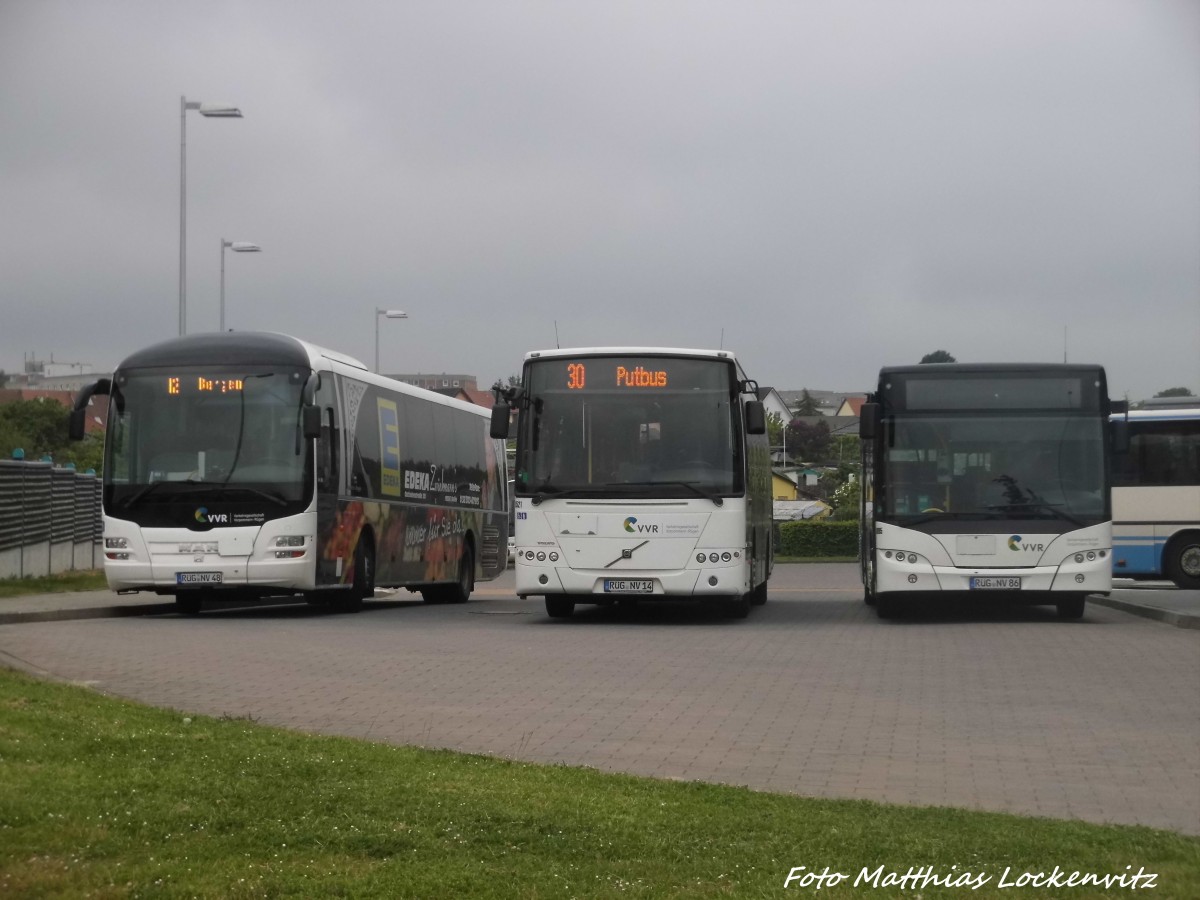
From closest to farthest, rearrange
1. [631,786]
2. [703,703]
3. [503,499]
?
[631,786] < [703,703] < [503,499]

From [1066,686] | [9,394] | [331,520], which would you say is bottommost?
[1066,686]

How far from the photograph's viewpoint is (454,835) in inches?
265

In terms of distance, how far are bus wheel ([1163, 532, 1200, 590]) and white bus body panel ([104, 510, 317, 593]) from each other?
18667mm

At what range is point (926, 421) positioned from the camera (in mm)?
21500

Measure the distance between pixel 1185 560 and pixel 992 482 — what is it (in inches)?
538

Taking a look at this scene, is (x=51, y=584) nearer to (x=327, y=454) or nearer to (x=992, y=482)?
(x=327, y=454)

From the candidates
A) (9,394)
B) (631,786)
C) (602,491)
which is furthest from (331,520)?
(9,394)

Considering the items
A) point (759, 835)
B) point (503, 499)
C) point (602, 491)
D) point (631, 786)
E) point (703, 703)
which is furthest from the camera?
point (503, 499)

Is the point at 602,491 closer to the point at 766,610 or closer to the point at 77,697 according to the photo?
the point at 766,610

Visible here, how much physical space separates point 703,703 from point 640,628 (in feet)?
28.3

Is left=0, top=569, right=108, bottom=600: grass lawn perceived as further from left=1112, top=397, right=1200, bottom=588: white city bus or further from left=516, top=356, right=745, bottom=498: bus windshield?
left=1112, top=397, right=1200, bottom=588: white city bus

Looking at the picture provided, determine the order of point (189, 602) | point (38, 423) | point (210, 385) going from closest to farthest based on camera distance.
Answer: point (210, 385) < point (189, 602) < point (38, 423)

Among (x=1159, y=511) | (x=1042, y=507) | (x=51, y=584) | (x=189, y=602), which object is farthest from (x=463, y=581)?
(x=1159, y=511)

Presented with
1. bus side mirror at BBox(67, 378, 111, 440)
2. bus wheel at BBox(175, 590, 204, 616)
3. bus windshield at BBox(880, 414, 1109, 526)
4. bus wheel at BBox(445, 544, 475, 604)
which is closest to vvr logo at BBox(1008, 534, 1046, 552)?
bus windshield at BBox(880, 414, 1109, 526)
